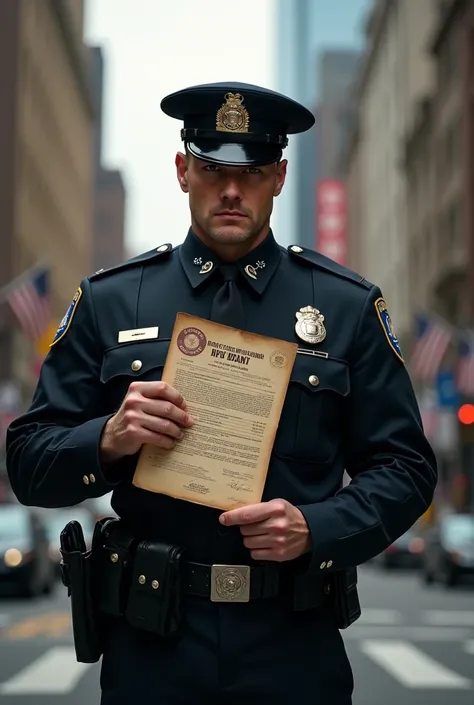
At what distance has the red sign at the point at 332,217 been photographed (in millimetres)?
123062

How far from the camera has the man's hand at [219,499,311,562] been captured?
11.3 feet

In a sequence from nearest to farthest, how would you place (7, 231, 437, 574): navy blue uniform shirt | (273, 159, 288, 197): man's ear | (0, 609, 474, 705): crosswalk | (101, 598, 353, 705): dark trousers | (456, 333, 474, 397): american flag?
(101, 598, 353, 705): dark trousers
(7, 231, 437, 574): navy blue uniform shirt
(273, 159, 288, 197): man's ear
(0, 609, 474, 705): crosswalk
(456, 333, 474, 397): american flag

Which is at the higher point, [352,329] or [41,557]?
[352,329]

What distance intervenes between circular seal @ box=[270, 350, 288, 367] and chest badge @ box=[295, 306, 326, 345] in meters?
0.18

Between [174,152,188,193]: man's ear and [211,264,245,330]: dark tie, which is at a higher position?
[174,152,188,193]: man's ear

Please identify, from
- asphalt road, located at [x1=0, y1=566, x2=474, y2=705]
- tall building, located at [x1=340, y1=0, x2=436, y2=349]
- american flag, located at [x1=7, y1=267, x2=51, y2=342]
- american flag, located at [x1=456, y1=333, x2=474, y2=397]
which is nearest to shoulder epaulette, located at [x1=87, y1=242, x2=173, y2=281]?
asphalt road, located at [x1=0, y1=566, x2=474, y2=705]

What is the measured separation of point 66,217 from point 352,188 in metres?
36.5

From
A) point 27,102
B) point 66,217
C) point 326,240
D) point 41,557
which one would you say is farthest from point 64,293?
point 41,557

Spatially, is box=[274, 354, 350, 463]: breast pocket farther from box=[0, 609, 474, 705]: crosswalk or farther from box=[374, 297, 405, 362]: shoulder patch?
box=[0, 609, 474, 705]: crosswalk

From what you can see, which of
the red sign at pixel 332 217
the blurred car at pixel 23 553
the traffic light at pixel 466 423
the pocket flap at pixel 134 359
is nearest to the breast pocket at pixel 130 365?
the pocket flap at pixel 134 359

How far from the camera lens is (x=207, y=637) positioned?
11.6 ft

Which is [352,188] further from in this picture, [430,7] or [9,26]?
[9,26]

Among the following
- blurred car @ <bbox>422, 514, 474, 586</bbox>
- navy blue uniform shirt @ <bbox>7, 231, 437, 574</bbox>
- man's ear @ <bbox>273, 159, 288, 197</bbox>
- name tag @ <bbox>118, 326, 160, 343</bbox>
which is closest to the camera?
navy blue uniform shirt @ <bbox>7, 231, 437, 574</bbox>

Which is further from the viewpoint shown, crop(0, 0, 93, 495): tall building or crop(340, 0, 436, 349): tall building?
crop(340, 0, 436, 349): tall building
